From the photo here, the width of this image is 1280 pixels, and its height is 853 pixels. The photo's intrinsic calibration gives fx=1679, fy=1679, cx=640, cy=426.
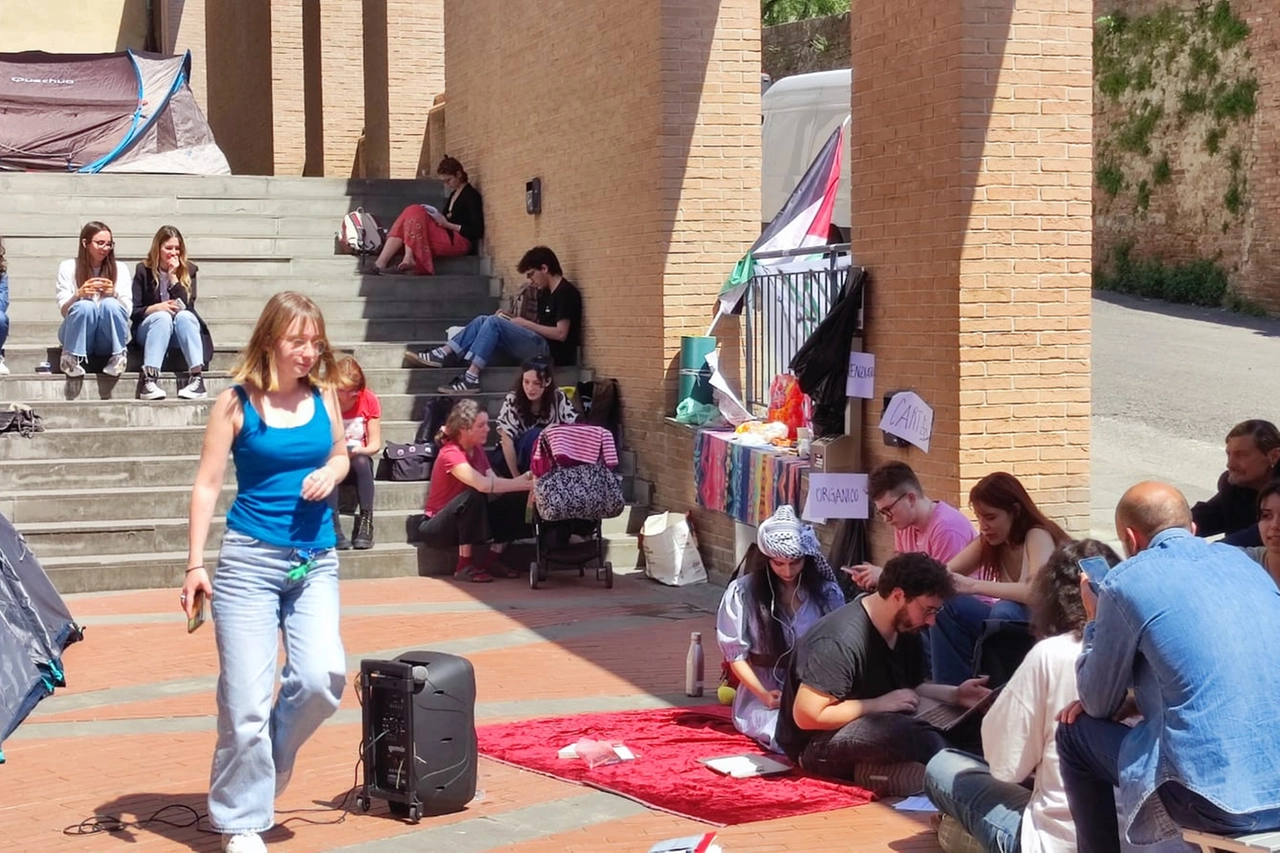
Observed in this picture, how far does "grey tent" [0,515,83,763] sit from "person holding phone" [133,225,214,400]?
398cm

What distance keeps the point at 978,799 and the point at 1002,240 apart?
4051mm

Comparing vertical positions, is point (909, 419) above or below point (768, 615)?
above

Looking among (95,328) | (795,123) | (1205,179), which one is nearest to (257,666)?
(95,328)

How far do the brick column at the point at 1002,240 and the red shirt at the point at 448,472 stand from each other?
4018mm

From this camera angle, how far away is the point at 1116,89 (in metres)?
24.5

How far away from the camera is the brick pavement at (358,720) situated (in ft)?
20.1

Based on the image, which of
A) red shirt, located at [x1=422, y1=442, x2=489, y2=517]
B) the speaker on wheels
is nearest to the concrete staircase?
red shirt, located at [x1=422, y1=442, x2=489, y2=517]

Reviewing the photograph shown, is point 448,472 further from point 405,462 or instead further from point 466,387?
point 466,387

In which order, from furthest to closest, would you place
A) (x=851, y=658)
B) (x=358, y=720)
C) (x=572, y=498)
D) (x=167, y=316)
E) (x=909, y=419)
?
(x=167, y=316) → (x=572, y=498) → (x=909, y=419) → (x=358, y=720) → (x=851, y=658)

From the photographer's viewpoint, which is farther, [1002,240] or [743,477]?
[743,477]

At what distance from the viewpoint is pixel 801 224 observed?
1255 cm

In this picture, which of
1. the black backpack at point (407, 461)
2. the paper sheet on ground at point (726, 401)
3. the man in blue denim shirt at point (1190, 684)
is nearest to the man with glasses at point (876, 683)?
the man in blue denim shirt at point (1190, 684)

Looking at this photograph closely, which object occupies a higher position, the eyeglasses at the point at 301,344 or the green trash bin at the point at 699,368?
the eyeglasses at the point at 301,344

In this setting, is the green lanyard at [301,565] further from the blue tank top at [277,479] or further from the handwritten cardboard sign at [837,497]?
the handwritten cardboard sign at [837,497]
